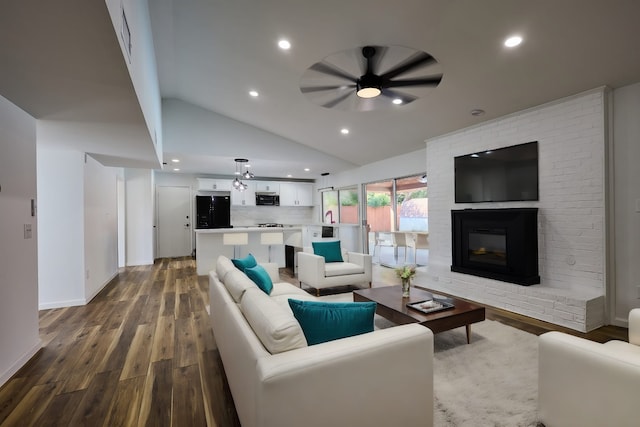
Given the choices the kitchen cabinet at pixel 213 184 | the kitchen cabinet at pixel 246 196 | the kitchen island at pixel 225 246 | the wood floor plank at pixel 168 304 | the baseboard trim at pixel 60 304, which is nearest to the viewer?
the wood floor plank at pixel 168 304

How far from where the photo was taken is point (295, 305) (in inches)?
58.6

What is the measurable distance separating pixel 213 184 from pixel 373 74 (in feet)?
22.3

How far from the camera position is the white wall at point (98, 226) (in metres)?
4.27

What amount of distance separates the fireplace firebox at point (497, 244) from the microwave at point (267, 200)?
5725 mm

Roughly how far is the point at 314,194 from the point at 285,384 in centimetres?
870

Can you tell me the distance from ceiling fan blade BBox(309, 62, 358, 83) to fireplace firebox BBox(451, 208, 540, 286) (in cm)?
273

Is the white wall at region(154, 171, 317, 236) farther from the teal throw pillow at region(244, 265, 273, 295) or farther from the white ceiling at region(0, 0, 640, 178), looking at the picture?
the teal throw pillow at region(244, 265, 273, 295)

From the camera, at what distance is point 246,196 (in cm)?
871

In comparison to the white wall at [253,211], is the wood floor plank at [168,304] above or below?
below

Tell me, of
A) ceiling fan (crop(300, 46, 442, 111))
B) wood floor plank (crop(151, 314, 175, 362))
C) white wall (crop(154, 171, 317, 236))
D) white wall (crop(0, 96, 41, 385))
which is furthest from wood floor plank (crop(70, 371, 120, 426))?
white wall (crop(154, 171, 317, 236))

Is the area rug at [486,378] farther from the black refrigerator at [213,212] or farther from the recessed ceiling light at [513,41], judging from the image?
the black refrigerator at [213,212]

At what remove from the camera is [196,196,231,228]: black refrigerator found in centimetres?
805

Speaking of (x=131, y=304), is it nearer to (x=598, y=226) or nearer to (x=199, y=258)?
(x=199, y=258)

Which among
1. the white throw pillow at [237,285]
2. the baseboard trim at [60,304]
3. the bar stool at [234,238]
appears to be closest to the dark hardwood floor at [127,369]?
the baseboard trim at [60,304]
